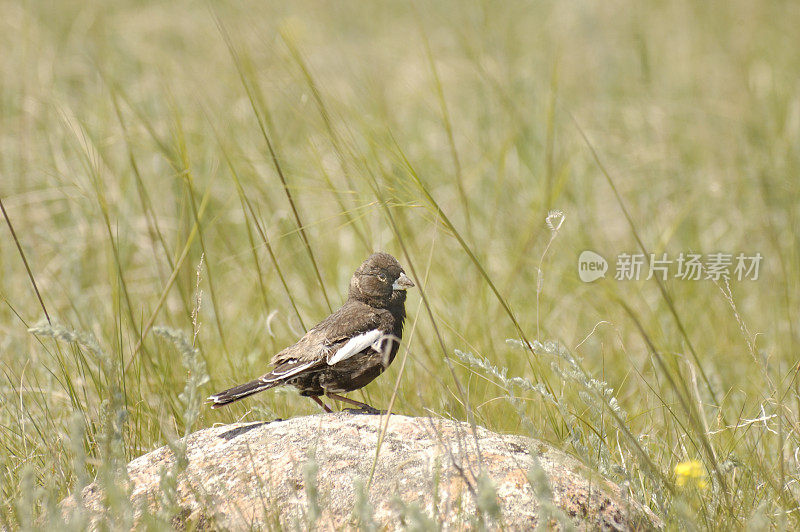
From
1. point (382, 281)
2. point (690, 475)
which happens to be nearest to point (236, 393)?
point (382, 281)

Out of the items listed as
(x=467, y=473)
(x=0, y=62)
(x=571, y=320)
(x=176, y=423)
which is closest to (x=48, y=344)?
(x=176, y=423)

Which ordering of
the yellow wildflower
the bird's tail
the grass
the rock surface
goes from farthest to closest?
the grass, the bird's tail, the yellow wildflower, the rock surface

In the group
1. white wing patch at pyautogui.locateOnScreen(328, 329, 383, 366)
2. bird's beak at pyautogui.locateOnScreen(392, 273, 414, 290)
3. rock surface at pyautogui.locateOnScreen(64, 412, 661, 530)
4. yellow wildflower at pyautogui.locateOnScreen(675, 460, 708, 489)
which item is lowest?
yellow wildflower at pyautogui.locateOnScreen(675, 460, 708, 489)

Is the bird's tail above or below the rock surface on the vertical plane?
above

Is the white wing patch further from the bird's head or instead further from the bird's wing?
the bird's head

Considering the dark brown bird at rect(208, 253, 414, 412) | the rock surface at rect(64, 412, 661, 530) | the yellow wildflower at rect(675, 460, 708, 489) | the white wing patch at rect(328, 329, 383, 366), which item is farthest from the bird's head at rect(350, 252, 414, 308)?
the yellow wildflower at rect(675, 460, 708, 489)

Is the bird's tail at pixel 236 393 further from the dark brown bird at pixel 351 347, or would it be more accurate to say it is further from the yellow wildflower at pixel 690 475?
the yellow wildflower at pixel 690 475

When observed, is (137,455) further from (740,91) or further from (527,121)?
(740,91)

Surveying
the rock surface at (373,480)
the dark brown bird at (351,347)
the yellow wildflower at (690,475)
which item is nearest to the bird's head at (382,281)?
the dark brown bird at (351,347)

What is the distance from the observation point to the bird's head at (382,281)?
12.2 feet

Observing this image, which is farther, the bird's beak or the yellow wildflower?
the bird's beak

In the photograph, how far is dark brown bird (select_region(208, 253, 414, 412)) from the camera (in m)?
3.45

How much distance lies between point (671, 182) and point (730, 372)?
2566 millimetres

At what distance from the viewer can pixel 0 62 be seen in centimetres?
875
